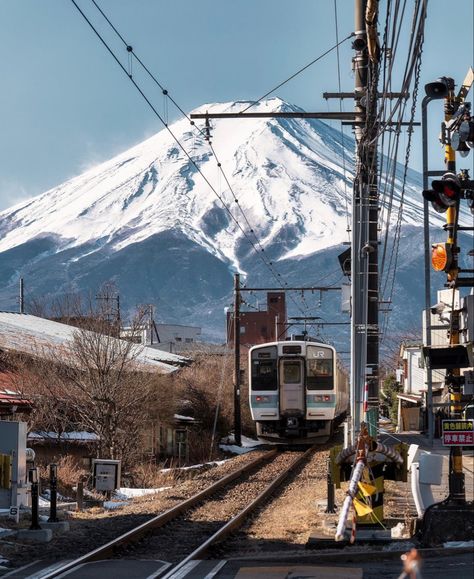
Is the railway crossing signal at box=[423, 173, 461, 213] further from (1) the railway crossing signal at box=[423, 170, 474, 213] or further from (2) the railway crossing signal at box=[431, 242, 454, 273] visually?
(2) the railway crossing signal at box=[431, 242, 454, 273]

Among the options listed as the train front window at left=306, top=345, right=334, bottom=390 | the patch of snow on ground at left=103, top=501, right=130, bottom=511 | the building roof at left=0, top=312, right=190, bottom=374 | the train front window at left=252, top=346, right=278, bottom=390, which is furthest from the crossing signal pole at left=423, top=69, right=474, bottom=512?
the building roof at left=0, top=312, right=190, bottom=374

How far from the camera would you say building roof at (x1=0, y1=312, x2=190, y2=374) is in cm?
3631

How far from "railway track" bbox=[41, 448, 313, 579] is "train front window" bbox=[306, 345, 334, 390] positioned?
857 centimetres

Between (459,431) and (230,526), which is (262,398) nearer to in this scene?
(230,526)

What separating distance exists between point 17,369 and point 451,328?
22.8 m

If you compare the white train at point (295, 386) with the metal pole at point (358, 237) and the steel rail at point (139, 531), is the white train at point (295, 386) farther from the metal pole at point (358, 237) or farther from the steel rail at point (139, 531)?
the metal pole at point (358, 237)

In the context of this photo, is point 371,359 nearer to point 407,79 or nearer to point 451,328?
point 451,328

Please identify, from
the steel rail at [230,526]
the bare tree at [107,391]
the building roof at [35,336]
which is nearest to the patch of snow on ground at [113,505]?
the steel rail at [230,526]

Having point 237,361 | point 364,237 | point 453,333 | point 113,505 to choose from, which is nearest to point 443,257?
point 453,333

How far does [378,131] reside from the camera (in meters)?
16.2

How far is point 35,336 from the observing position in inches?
1586

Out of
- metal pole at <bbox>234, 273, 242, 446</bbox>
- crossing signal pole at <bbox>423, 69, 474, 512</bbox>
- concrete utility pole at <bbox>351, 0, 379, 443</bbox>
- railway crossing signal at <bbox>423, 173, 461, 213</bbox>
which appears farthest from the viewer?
metal pole at <bbox>234, 273, 242, 446</bbox>

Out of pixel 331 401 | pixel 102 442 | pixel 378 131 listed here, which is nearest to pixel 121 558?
pixel 378 131

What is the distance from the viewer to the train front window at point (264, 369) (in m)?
35.1
